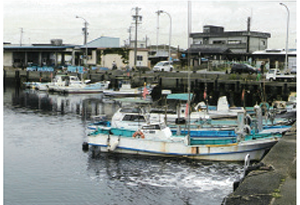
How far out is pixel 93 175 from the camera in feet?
63.5

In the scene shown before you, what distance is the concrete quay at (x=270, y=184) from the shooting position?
12008 mm

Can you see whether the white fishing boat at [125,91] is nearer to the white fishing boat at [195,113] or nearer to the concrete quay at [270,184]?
the white fishing boat at [195,113]

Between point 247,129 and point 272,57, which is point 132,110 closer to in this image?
point 247,129

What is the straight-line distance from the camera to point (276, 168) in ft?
50.1

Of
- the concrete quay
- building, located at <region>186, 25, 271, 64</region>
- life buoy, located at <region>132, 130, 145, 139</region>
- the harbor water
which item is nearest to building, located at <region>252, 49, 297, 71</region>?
building, located at <region>186, 25, 271, 64</region>

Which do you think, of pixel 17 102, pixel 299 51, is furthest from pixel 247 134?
pixel 17 102

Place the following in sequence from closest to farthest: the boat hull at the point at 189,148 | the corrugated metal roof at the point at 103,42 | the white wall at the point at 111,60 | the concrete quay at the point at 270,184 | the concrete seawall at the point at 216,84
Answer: the concrete quay at the point at 270,184
the boat hull at the point at 189,148
the concrete seawall at the point at 216,84
the white wall at the point at 111,60
the corrugated metal roof at the point at 103,42

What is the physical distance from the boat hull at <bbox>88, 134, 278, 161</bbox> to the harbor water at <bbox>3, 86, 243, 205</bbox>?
0.35 meters

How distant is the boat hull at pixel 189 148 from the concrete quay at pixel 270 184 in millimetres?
3759

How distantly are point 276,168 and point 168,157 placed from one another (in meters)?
7.45

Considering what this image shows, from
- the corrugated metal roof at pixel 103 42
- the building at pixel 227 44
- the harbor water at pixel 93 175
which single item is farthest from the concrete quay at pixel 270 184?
the corrugated metal roof at pixel 103 42

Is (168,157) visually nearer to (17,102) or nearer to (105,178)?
(105,178)

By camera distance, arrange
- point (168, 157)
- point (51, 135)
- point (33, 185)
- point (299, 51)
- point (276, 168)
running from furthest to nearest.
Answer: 1. point (51, 135)
2. point (168, 157)
3. point (33, 185)
4. point (276, 168)
5. point (299, 51)

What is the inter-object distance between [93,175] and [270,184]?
28.2ft
